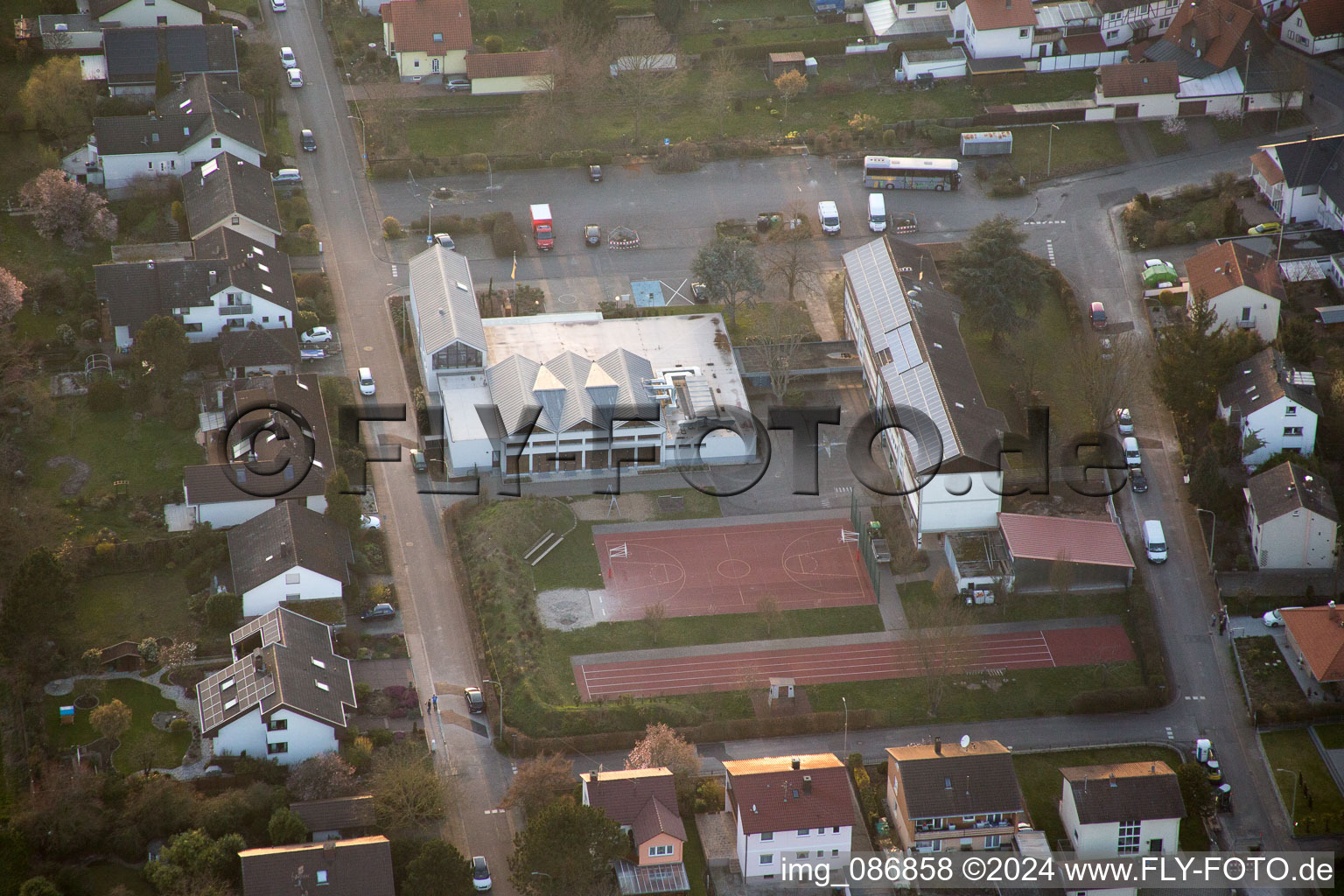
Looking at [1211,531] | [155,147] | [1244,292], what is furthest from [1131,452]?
[155,147]

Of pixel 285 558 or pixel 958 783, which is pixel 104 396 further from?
pixel 958 783

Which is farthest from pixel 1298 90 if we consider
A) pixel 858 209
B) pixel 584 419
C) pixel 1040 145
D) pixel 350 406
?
pixel 350 406

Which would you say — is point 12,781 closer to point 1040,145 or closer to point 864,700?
point 864,700

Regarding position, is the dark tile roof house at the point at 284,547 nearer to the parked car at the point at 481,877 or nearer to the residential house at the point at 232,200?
the parked car at the point at 481,877

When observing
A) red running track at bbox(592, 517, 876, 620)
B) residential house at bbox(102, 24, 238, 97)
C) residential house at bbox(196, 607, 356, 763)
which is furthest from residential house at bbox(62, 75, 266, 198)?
residential house at bbox(196, 607, 356, 763)

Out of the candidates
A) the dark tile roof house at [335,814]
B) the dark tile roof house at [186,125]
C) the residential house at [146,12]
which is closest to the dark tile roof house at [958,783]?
the dark tile roof house at [335,814]

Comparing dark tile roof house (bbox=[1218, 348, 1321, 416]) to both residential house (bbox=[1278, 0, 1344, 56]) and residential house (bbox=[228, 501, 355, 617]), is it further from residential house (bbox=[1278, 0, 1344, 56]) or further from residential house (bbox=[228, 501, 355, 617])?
residential house (bbox=[228, 501, 355, 617])
